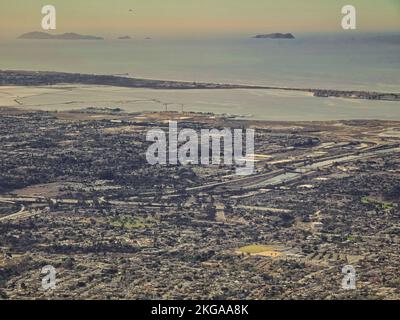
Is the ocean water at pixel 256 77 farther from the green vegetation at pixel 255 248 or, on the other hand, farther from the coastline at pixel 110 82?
the green vegetation at pixel 255 248

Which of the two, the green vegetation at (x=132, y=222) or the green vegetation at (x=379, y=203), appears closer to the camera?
the green vegetation at (x=132, y=222)

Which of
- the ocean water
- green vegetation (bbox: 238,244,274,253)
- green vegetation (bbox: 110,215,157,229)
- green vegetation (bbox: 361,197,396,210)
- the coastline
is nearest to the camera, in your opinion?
green vegetation (bbox: 238,244,274,253)

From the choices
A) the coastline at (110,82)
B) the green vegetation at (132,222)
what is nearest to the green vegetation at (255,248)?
the green vegetation at (132,222)

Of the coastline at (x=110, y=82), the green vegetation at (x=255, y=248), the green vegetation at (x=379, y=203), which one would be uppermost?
the coastline at (x=110, y=82)

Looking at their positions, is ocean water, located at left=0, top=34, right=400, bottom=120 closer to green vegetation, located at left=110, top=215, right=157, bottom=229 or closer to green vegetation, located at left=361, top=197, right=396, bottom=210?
green vegetation, located at left=361, top=197, right=396, bottom=210

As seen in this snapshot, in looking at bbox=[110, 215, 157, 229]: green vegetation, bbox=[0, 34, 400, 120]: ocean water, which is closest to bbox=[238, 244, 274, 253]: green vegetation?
bbox=[110, 215, 157, 229]: green vegetation

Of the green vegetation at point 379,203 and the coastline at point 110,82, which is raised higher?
the coastline at point 110,82

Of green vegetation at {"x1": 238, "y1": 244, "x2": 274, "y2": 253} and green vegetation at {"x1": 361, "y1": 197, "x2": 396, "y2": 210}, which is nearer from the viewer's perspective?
green vegetation at {"x1": 238, "y1": 244, "x2": 274, "y2": 253}

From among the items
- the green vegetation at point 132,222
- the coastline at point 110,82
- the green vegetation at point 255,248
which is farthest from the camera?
the coastline at point 110,82

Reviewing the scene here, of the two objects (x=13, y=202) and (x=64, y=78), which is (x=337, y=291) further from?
(x=64, y=78)

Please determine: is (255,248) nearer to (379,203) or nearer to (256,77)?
(379,203)

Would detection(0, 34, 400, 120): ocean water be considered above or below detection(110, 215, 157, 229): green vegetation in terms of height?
above
